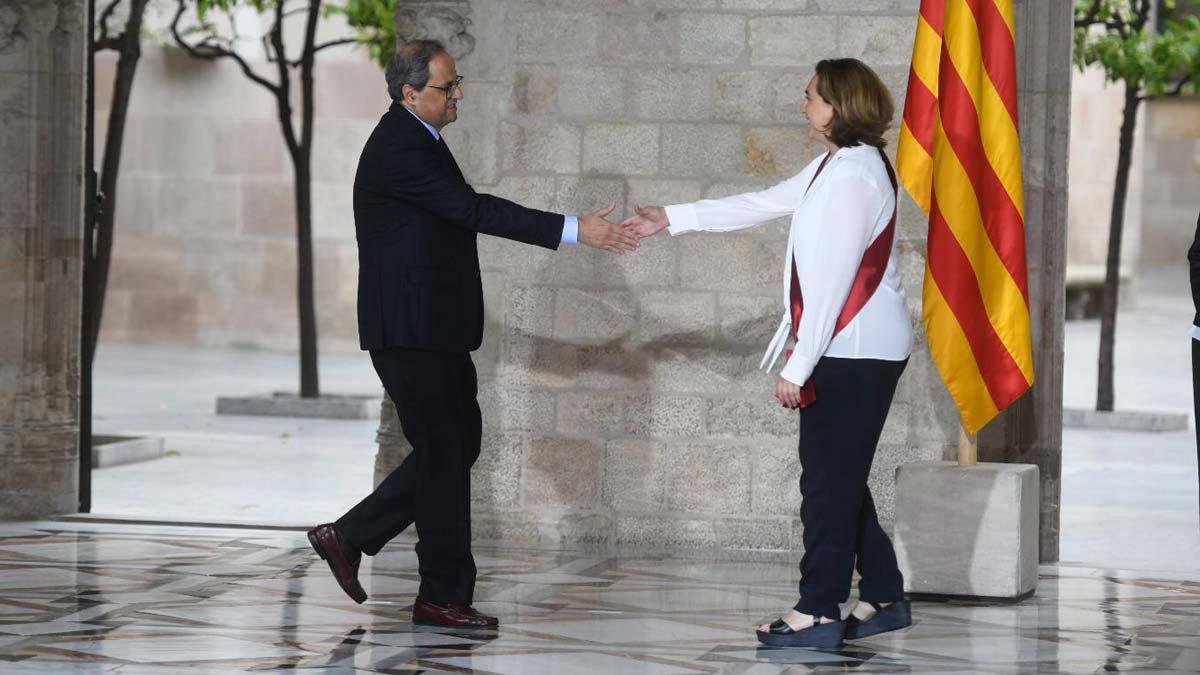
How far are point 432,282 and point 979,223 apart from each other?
201 centimetres

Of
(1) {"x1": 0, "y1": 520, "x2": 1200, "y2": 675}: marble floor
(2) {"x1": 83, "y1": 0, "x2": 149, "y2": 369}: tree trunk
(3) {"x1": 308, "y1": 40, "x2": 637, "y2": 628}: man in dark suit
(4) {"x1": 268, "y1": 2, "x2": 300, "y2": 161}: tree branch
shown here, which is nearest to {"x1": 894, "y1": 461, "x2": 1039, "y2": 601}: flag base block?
(1) {"x1": 0, "y1": 520, "x2": 1200, "y2": 675}: marble floor

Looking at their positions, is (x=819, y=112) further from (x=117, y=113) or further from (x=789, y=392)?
(x=117, y=113)

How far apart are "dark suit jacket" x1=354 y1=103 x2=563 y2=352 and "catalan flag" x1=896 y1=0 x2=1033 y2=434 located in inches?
61.2

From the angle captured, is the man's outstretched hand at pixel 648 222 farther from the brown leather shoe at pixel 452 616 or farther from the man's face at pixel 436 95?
the brown leather shoe at pixel 452 616

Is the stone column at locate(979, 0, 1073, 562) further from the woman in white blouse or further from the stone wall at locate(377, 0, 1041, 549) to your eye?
the woman in white blouse

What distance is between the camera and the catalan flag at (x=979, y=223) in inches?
260

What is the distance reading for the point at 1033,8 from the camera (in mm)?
A: 7320

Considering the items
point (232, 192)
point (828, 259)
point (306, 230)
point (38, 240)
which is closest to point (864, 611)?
point (828, 259)

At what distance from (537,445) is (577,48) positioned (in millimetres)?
1526

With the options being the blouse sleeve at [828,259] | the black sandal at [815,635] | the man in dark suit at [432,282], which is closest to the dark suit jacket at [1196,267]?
the blouse sleeve at [828,259]

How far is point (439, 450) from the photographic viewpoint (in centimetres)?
577

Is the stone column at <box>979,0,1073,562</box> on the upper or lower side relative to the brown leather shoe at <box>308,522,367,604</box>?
upper

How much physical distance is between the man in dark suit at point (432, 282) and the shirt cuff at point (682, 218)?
0.15 m

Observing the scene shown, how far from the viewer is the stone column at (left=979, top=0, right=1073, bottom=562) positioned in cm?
733
